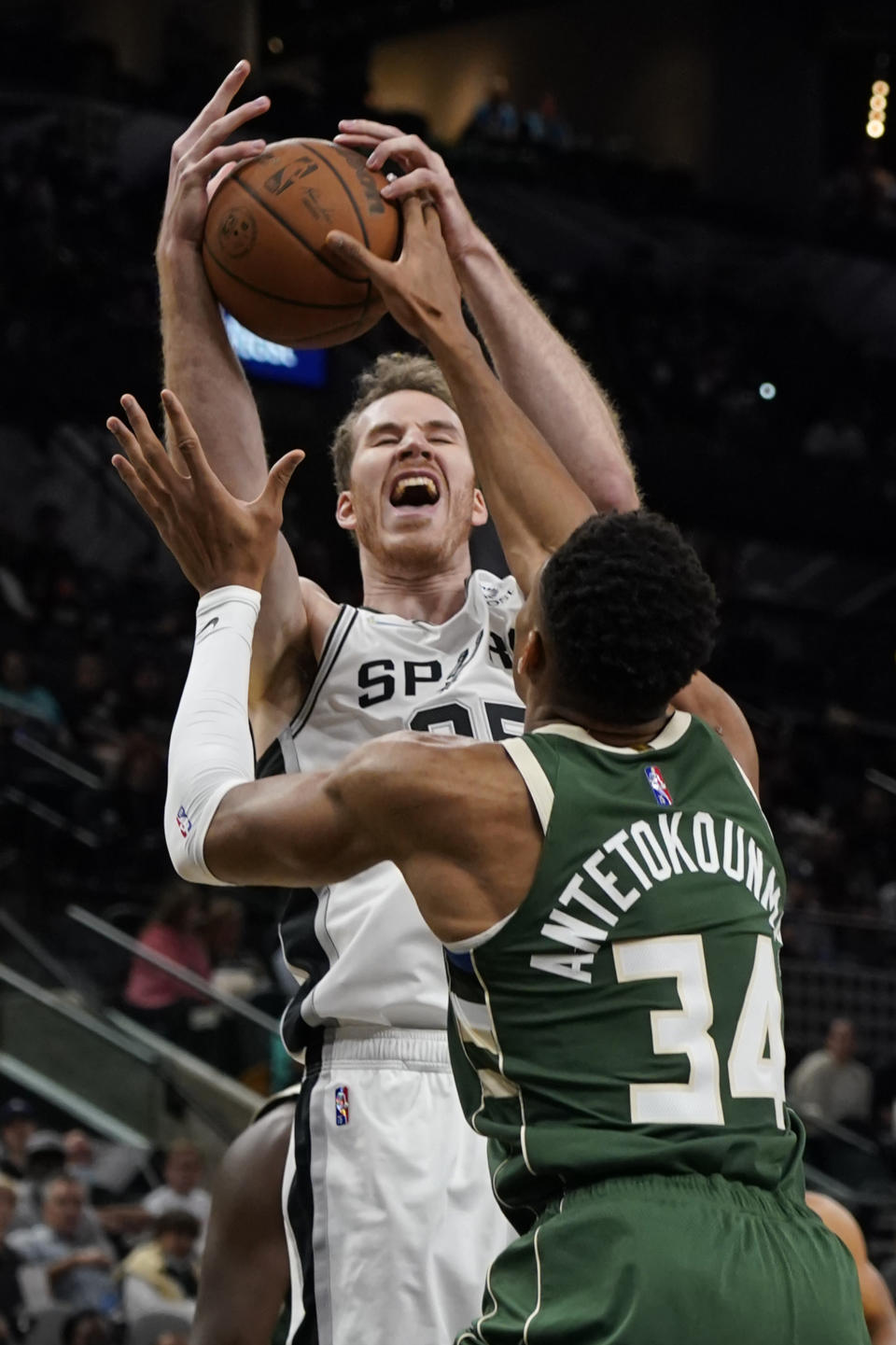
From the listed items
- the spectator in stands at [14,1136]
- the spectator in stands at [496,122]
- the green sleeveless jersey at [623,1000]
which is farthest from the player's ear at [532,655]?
the spectator in stands at [496,122]

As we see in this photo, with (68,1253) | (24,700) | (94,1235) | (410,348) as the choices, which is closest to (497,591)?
(68,1253)

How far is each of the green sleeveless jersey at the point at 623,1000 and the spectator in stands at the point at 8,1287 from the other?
5439 millimetres

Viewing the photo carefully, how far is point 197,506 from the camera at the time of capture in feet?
10.1

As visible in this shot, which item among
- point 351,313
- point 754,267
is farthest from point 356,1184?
point 754,267

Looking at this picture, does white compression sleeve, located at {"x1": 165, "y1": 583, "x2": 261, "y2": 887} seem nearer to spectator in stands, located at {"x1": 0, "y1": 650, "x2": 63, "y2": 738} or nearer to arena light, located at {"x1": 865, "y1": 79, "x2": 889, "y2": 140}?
spectator in stands, located at {"x1": 0, "y1": 650, "x2": 63, "y2": 738}

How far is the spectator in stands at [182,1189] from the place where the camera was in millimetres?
8469

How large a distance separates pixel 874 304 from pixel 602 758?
19.4m

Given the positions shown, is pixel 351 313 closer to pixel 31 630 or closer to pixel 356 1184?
pixel 356 1184

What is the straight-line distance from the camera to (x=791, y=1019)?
37.8ft

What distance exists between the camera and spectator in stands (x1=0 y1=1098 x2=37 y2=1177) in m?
8.50

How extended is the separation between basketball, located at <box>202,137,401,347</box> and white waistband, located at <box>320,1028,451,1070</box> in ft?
4.60

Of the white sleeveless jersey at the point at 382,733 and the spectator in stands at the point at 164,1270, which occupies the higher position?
the white sleeveless jersey at the point at 382,733

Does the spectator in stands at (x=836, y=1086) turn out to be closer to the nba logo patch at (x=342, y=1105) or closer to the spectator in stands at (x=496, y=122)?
the nba logo patch at (x=342, y=1105)

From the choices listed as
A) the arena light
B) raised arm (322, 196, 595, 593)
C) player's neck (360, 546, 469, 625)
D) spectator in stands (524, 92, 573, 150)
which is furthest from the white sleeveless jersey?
the arena light
